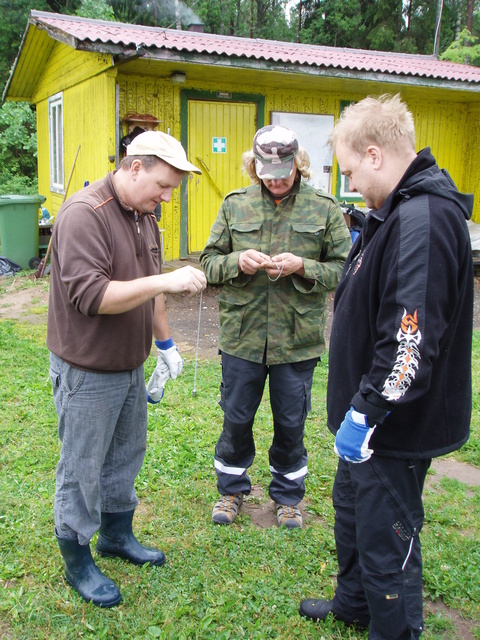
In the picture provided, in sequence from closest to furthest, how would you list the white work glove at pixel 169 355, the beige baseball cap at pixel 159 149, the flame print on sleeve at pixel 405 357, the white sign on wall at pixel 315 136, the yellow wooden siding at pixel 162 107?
the flame print on sleeve at pixel 405 357 < the beige baseball cap at pixel 159 149 < the white work glove at pixel 169 355 < the yellow wooden siding at pixel 162 107 < the white sign on wall at pixel 315 136

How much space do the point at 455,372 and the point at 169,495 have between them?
6.81 feet

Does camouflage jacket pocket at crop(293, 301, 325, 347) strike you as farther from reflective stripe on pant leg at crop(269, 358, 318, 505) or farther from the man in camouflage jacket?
reflective stripe on pant leg at crop(269, 358, 318, 505)

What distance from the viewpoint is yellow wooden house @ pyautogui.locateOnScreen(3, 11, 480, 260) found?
8234 mm

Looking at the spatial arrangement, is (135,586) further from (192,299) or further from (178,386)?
(192,299)

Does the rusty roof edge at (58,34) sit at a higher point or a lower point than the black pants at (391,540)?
higher

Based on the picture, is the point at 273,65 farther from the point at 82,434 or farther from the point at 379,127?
the point at 82,434

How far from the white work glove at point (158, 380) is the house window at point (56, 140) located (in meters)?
9.12

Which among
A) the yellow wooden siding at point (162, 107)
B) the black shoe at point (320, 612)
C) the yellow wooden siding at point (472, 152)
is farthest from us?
the yellow wooden siding at point (472, 152)

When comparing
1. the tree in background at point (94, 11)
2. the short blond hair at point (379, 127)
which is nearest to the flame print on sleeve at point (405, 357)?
the short blond hair at point (379, 127)

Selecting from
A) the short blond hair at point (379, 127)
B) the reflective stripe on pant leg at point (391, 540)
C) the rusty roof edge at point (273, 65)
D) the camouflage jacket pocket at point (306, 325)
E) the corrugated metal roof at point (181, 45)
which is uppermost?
the corrugated metal roof at point (181, 45)

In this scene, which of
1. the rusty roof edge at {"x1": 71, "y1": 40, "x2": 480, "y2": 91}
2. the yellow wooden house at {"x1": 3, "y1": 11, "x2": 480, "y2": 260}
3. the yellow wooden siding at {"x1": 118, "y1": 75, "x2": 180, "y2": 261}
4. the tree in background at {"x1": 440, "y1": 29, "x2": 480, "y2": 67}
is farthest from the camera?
the tree in background at {"x1": 440, "y1": 29, "x2": 480, "y2": 67}

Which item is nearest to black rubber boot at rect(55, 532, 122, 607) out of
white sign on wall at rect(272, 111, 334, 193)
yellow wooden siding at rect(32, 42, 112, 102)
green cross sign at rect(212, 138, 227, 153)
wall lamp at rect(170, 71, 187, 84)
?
yellow wooden siding at rect(32, 42, 112, 102)

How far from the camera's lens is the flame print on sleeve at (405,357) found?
1.85 m

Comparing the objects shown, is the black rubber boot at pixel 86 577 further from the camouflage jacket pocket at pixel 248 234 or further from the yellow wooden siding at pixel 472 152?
the yellow wooden siding at pixel 472 152
